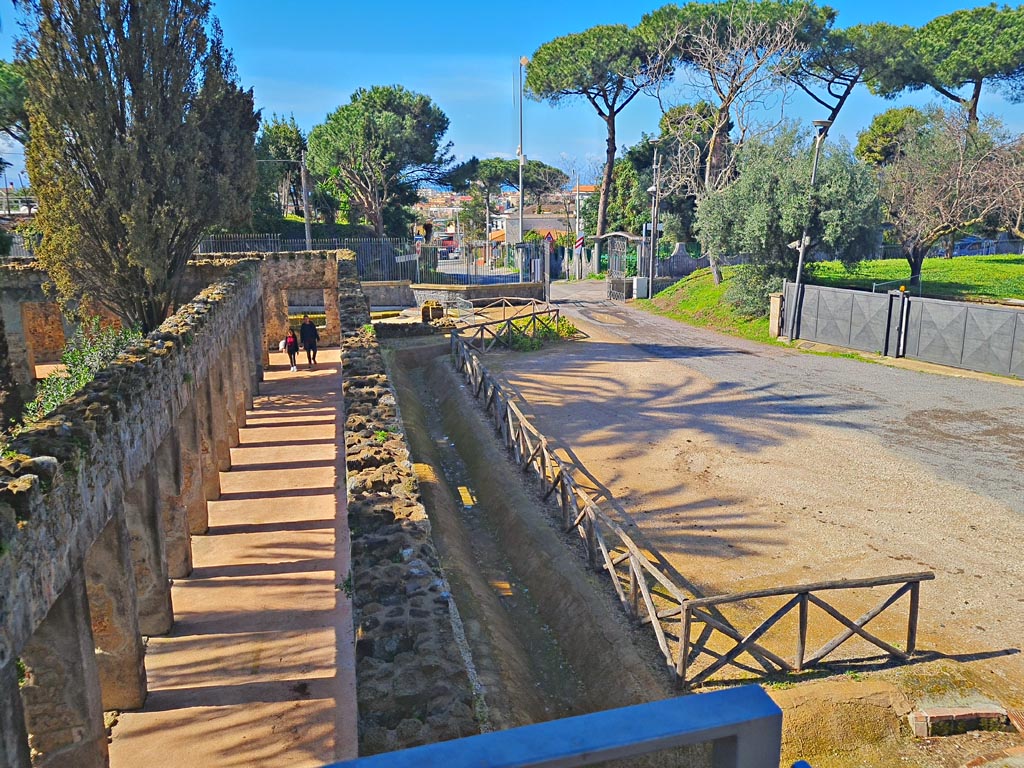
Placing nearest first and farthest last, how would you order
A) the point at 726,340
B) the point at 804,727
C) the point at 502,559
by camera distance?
the point at 804,727 → the point at 502,559 → the point at 726,340

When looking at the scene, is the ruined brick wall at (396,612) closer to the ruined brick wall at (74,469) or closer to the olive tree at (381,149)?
the ruined brick wall at (74,469)

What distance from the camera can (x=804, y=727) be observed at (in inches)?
268

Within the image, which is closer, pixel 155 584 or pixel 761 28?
pixel 155 584

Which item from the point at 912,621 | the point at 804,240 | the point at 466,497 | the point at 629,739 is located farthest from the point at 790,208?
the point at 629,739

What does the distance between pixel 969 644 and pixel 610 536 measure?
438cm

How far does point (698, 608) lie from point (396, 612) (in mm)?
3161

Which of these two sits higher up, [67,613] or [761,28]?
[761,28]

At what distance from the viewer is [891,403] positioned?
17250 mm

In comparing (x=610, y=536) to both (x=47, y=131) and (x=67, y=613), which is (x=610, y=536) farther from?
(x=47, y=131)

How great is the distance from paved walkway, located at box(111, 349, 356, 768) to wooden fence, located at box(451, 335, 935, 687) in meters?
3.03

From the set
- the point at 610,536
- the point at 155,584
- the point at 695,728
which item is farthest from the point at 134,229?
the point at 695,728

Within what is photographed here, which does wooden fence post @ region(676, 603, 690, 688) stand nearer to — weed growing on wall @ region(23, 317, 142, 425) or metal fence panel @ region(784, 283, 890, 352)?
weed growing on wall @ region(23, 317, 142, 425)

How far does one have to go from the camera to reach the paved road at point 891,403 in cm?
1351

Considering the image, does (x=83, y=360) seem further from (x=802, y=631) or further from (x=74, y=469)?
(x=802, y=631)
